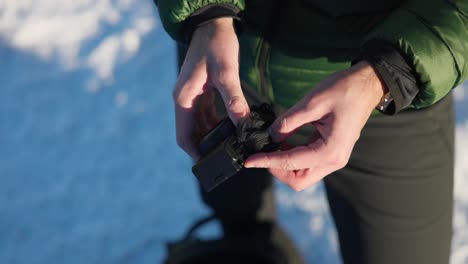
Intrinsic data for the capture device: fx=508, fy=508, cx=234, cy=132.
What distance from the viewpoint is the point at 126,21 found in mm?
2193

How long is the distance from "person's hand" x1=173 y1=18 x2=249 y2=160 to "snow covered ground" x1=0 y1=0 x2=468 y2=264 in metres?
0.80

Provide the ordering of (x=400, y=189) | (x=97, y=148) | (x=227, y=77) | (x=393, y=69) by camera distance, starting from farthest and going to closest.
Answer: (x=97, y=148)
(x=400, y=189)
(x=227, y=77)
(x=393, y=69)

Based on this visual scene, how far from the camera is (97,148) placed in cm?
182

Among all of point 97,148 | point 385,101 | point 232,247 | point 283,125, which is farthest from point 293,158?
point 97,148

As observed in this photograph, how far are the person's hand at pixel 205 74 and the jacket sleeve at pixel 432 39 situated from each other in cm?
22

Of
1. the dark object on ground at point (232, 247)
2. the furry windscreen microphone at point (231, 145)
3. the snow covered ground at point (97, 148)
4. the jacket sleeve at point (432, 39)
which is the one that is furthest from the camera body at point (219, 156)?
the snow covered ground at point (97, 148)

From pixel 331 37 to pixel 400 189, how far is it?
317 millimetres

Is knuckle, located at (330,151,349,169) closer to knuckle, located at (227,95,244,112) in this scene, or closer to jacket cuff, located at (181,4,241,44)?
knuckle, located at (227,95,244,112)

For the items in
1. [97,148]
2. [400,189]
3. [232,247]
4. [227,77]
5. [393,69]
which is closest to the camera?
[393,69]

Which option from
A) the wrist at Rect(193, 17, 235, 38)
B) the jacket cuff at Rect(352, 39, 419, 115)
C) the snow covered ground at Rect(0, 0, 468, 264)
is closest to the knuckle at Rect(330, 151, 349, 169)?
the jacket cuff at Rect(352, 39, 419, 115)

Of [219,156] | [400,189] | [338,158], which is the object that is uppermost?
[219,156]

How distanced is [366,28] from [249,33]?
22cm

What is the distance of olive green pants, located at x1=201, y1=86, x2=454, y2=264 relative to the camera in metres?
0.93

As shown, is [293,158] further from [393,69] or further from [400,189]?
[400,189]
